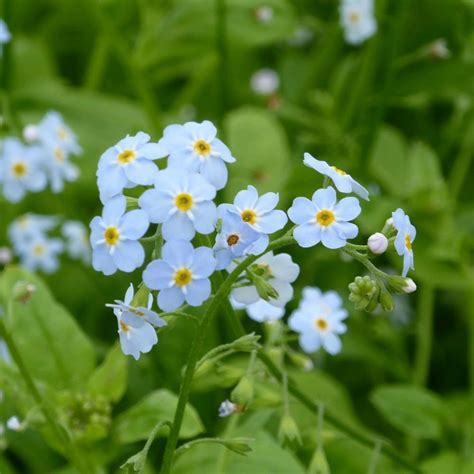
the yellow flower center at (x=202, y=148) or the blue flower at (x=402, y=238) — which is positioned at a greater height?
the yellow flower center at (x=202, y=148)

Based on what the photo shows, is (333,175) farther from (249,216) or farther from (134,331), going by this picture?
(134,331)

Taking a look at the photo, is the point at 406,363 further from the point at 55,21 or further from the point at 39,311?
the point at 55,21

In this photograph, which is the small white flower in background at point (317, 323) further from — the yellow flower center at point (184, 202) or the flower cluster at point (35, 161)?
the flower cluster at point (35, 161)

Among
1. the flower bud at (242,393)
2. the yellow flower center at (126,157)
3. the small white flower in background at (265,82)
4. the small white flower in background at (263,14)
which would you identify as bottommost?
the flower bud at (242,393)

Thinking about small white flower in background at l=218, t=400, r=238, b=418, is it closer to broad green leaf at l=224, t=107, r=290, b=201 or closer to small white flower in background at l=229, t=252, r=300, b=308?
small white flower in background at l=229, t=252, r=300, b=308

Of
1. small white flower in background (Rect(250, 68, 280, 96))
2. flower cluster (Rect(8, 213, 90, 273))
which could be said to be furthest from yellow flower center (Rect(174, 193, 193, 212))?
small white flower in background (Rect(250, 68, 280, 96))

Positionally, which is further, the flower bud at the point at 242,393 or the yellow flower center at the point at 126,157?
the flower bud at the point at 242,393

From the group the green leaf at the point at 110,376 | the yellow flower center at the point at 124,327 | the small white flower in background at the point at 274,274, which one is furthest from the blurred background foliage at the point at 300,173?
the yellow flower center at the point at 124,327
